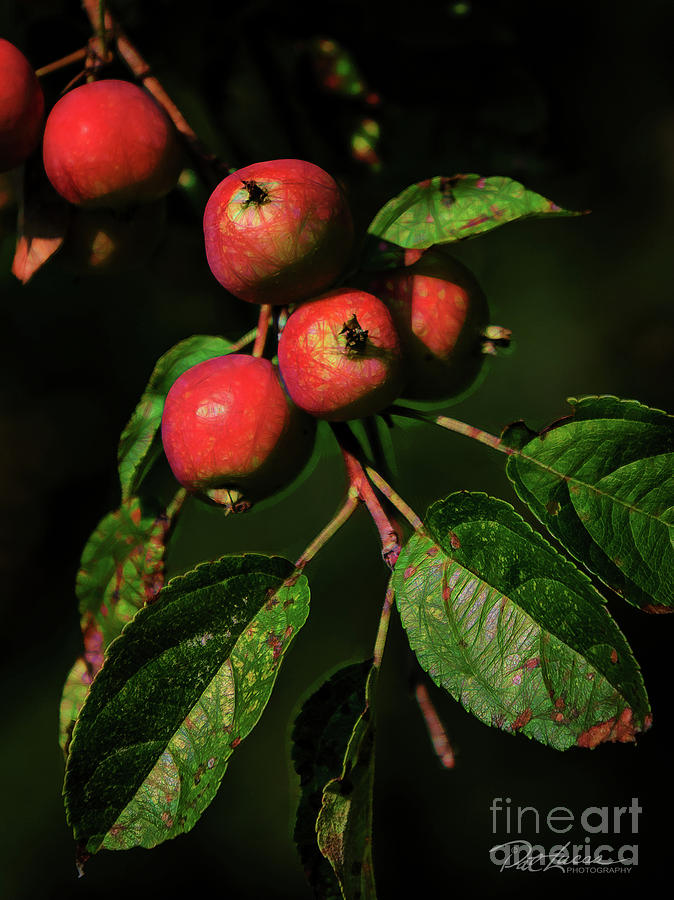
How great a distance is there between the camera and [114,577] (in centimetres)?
99

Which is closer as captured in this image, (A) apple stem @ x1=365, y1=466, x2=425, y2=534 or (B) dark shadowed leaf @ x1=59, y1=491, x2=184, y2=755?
(A) apple stem @ x1=365, y1=466, x2=425, y2=534

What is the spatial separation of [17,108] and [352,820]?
0.79 m

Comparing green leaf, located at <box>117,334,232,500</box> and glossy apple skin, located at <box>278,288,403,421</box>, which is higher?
glossy apple skin, located at <box>278,288,403,421</box>

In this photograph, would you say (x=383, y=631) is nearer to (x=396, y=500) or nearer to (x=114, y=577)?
(x=396, y=500)

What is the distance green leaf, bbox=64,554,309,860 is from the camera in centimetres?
71

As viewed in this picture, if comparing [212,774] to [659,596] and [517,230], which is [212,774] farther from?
[517,230]

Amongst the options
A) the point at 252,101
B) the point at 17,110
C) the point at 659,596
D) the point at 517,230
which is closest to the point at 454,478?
the point at 517,230

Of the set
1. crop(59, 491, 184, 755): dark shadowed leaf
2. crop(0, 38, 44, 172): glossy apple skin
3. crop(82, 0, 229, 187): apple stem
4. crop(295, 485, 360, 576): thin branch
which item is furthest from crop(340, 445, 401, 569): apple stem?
crop(0, 38, 44, 172): glossy apple skin

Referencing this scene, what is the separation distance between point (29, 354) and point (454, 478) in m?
0.78

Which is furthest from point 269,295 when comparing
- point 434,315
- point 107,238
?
point 107,238

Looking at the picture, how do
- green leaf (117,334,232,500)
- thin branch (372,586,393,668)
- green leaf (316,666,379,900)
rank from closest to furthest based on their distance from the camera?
green leaf (316,666,379,900) → thin branch (372,586,393,668) → green leaf (117,334,232,500)

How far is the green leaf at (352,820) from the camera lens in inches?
26.6

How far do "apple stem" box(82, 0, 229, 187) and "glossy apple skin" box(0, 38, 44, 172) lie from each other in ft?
0.41

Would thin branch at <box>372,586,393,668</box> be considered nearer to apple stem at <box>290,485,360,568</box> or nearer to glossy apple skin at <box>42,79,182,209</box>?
apple stem at <box>290,485,360,568</box>
